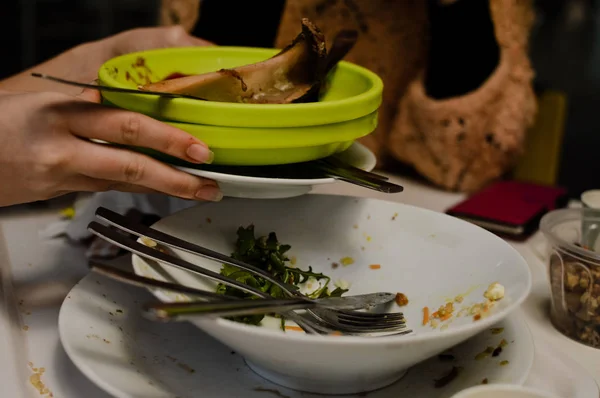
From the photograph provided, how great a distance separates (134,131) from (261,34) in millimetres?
576

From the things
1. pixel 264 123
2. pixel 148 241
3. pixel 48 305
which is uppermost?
pixel 264 123

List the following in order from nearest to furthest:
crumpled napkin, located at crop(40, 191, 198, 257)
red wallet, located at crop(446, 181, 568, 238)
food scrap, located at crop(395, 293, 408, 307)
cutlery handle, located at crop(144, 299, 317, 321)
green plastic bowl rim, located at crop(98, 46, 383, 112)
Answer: cutlery handle, located at crop(144, 299, 317, 321) < green plastic bowl rim, located at crop(98, 46, 383, 112) < food scrap, located at crop(395, 293, 408, 307) < crumpled napkin, located at crop(40, 191, 198, 257) < red wallet, located at crop(446, 181, 568, 238)

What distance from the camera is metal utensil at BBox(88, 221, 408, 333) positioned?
1.56 ft

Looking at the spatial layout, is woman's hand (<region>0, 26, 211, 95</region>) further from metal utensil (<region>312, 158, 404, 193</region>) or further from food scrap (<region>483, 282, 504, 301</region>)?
food scrap (<region>483, 282, 504, 301</region>)

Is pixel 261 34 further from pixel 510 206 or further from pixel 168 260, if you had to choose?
pixel 168 260

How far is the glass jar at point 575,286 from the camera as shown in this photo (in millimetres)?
570

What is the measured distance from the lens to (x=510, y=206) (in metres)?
0.86

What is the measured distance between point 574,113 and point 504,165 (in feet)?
5.35

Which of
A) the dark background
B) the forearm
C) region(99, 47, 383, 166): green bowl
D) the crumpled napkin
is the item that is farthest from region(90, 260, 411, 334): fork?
the dark background

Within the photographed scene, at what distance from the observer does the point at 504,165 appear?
3.13 feet

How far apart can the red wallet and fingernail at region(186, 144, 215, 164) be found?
451mm

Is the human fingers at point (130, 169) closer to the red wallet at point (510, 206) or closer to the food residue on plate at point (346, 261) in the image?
the food residue on plate at point (346, 261)

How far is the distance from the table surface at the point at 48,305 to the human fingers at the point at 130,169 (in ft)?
0.51

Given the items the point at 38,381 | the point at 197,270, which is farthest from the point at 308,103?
the point at 38,381
